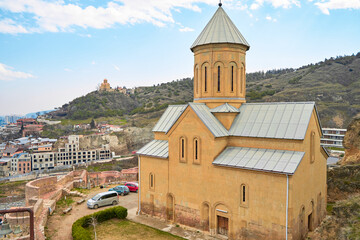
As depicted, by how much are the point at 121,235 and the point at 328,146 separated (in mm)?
58026

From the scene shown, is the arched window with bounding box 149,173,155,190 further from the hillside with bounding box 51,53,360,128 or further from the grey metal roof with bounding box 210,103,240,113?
the hillside with bounding box 51,53,360,128

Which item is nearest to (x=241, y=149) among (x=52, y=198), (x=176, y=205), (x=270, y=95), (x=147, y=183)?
(x=176, y=205)

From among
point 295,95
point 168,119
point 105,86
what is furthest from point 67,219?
point 105,86

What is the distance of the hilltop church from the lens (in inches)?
434

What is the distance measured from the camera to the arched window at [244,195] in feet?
37.9

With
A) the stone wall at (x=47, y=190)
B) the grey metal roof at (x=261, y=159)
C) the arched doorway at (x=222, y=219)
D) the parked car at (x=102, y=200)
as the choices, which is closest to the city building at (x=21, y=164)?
the stone wall at (x=47, y=190)

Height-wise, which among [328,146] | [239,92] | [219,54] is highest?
[219,54]

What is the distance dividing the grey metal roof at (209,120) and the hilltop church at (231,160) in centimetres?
7

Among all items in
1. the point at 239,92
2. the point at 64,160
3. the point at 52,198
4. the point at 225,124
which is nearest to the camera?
the point at 225,124

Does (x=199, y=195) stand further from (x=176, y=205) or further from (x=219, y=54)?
(x=219, y=54)

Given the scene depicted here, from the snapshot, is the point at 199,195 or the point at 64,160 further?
the point at 64,160

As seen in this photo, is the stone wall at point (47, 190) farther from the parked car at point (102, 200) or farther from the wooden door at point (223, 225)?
the wooden door at point (223, 225)

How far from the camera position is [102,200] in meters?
17.1

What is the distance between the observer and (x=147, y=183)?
50.6ft
